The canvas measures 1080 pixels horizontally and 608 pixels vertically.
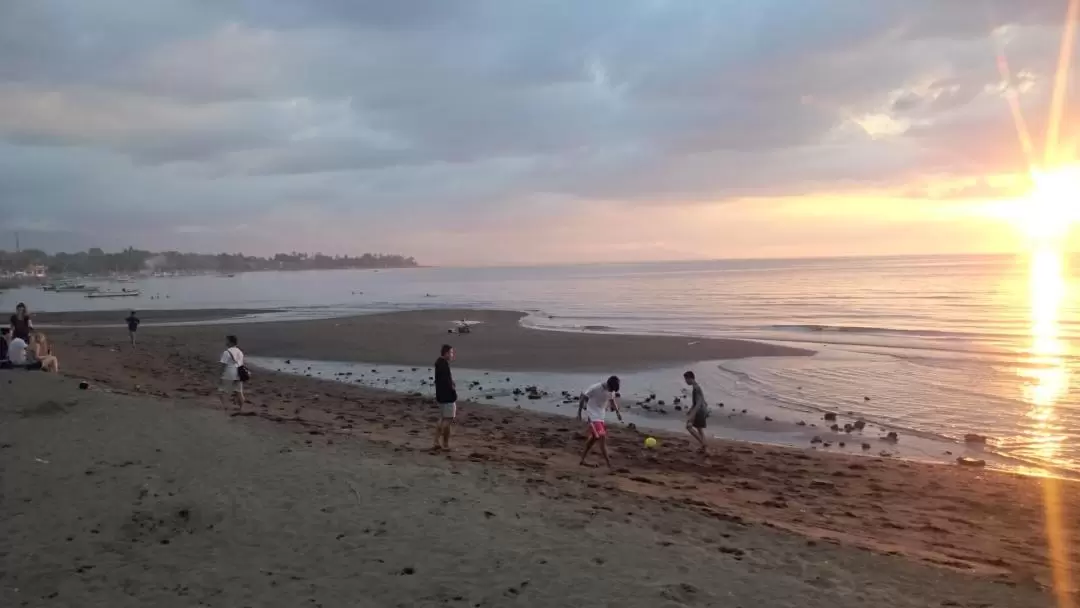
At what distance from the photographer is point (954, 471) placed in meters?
13.4

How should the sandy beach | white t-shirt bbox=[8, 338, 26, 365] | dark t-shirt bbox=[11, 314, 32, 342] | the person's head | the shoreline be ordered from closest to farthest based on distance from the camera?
1. the sandy beach
2. the shoreline
3. the person's head
4. white t-shirt bbox=[8, 338, 26, 365]
5. dark t-shirt bbox=[11, 314, 32, 342]

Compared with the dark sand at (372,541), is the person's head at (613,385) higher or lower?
higher

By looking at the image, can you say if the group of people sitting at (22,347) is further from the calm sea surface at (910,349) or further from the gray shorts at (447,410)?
the calm sea surface at (910,349)

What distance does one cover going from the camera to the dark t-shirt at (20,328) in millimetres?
17078

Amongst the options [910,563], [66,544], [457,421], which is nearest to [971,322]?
[457,421]

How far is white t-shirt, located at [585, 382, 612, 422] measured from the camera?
12.4m

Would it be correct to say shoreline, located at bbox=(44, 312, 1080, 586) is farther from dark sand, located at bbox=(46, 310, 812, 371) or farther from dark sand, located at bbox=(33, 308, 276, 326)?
dark sand, located at bbox=(33, 308, 276, 326)

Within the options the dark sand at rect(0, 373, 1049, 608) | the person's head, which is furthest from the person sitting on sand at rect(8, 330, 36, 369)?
the person's head

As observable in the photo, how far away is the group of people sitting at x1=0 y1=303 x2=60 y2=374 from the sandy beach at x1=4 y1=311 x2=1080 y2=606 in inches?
65.4

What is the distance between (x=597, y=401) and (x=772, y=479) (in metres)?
3.44

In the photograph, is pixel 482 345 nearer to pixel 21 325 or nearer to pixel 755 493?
pixel 21 325

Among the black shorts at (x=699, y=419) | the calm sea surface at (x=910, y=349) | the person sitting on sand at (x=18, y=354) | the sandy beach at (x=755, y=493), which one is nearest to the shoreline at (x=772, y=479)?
A: the sandy beach at (x=755, y=493)

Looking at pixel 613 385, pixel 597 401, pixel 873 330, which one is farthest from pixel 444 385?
pixel 873 330

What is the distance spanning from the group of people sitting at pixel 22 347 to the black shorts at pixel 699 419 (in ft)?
51.0
